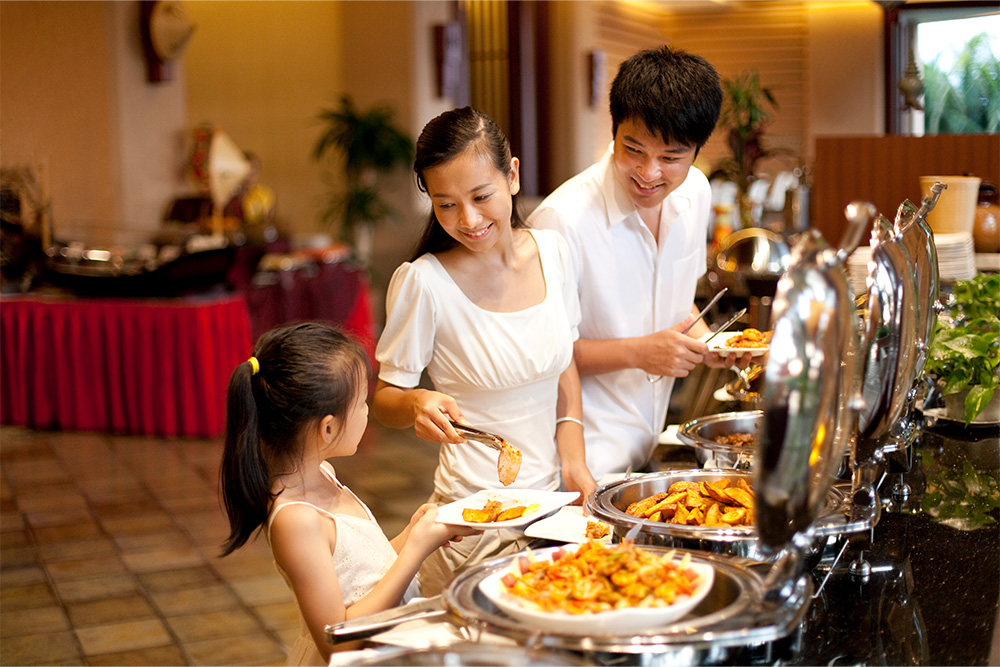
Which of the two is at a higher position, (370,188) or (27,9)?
(27,9)

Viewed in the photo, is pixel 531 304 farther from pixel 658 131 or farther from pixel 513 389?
pixel 658 131

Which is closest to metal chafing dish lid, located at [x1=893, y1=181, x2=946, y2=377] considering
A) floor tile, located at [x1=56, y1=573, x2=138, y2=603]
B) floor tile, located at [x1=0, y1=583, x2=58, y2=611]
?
floor tile, located at [x1=56, y1=573, x2=138, y2=603]

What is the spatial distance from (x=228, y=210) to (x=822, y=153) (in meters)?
5.53

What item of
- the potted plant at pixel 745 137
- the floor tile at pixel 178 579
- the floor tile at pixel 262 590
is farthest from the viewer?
the potted plant at pixel 745 137

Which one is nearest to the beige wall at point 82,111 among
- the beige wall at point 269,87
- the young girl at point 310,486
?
the beige wall at point 269,87

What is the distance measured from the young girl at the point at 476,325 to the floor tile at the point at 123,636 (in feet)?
6.40

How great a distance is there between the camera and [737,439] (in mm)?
1897

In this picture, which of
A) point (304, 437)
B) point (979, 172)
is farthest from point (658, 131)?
point (979, 172)

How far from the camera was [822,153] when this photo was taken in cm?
376

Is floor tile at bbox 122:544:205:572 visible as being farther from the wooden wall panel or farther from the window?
the window

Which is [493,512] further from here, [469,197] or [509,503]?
[469,197]

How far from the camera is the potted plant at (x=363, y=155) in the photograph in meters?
9.19

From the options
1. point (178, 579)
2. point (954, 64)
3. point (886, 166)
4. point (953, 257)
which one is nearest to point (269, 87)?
point (954, 64)

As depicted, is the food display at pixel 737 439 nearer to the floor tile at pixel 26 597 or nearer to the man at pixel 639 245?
the man at pixel 639 245
